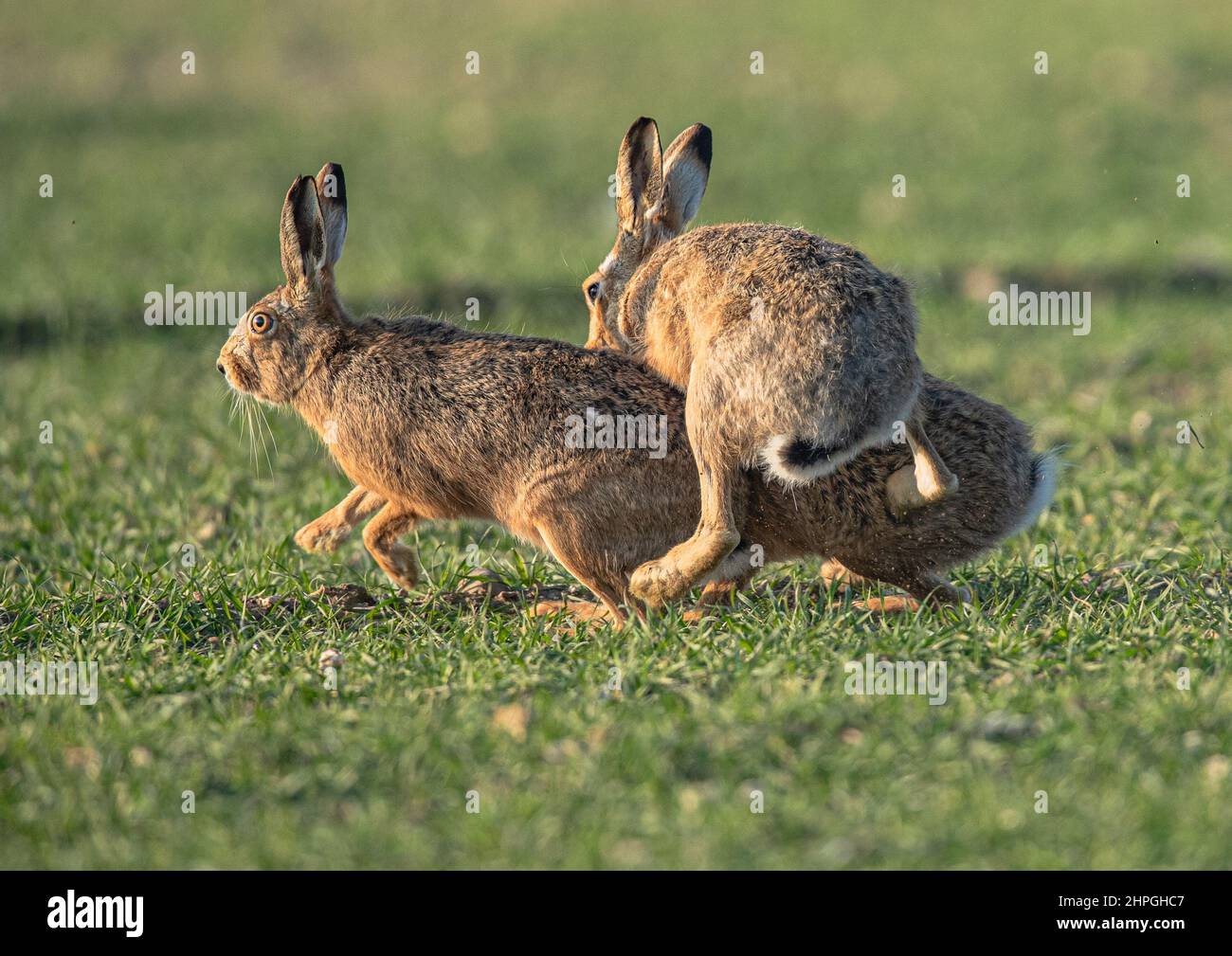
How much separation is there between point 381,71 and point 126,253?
8.13 meters

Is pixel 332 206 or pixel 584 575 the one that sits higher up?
pixel 332 206

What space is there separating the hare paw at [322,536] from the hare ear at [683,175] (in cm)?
175

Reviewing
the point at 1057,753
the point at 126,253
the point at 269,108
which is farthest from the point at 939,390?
the point at 269,108

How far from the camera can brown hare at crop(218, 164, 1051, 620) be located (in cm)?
526

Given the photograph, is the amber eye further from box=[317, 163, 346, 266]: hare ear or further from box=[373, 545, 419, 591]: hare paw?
box=[373, 545, 419, 591]: hare paw

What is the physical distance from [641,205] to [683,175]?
235 millimetres

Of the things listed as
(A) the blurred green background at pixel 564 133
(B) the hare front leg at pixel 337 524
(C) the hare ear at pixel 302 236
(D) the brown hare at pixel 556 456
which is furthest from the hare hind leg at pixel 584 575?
(A) the blurred green background at pixel 564 133

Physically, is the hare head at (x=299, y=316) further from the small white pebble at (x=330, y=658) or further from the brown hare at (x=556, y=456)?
the small white pebble at (x=330, y=658)

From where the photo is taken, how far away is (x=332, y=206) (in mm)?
5762

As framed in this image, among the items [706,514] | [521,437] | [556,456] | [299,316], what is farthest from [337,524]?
[706,514]

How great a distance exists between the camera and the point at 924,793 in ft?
12.8

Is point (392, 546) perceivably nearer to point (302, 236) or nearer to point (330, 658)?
point (330, 658)

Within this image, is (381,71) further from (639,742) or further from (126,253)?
(639,742)

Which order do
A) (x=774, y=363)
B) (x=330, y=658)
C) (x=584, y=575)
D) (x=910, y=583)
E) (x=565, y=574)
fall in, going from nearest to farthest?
1. (x=774, y=363)
2. (x=330, y=658)
3. (x=584, y=575)
4. (x=910, y=583)
5. (x=565, y=574)
